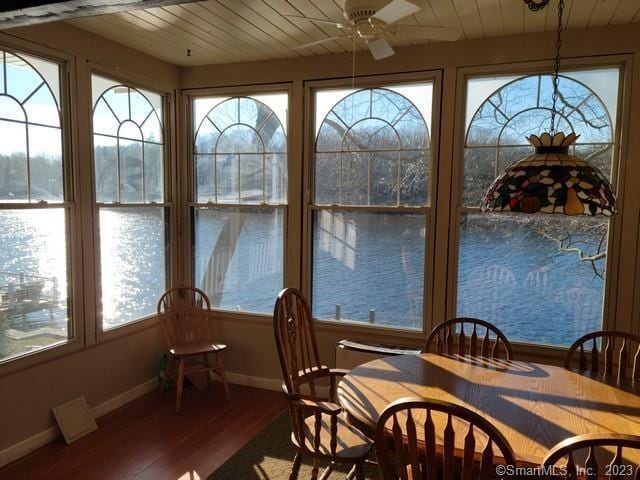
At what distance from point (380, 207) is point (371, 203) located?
0.08 metres

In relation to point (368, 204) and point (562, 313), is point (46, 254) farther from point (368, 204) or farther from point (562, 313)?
point (562, 313)

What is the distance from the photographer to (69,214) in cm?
305

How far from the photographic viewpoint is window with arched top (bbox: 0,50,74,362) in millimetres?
2703

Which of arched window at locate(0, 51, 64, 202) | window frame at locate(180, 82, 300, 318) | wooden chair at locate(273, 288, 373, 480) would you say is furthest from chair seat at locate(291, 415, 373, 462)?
arched window at locate(0, 51, 64, 202)

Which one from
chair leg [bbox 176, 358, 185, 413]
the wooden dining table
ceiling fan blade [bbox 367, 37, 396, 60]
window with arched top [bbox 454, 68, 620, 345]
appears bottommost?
chair leg [bbox 176, 358, 185, 413]

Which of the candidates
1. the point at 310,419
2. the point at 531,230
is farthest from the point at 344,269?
the point at 310,419

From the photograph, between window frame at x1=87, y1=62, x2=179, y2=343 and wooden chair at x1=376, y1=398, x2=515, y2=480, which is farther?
window frame at x1=87, y1=62, x2=179, y2=343

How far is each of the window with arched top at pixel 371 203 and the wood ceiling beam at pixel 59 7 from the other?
6.41ft

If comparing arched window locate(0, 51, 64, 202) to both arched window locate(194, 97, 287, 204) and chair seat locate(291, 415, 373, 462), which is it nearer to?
arched window locate(194, 97, 287, 204)

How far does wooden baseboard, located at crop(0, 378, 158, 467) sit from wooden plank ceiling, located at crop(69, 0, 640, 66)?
Result: 254 cm

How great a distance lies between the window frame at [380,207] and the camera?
328 cm

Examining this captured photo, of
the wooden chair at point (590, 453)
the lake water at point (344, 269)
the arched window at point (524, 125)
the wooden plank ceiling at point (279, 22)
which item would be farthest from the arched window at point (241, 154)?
the wooden chair at point (590, 453)

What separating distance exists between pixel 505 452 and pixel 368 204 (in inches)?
92.6

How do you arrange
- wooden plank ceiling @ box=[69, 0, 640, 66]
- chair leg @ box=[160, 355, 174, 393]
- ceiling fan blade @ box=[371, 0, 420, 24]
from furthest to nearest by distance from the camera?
chair leg @ box=[160, 355, 174, 393], wooden plank ceiling @ box=[69, 0, 640, 66], ceiling fan blade @ box=[371, 0, 420, 24]
